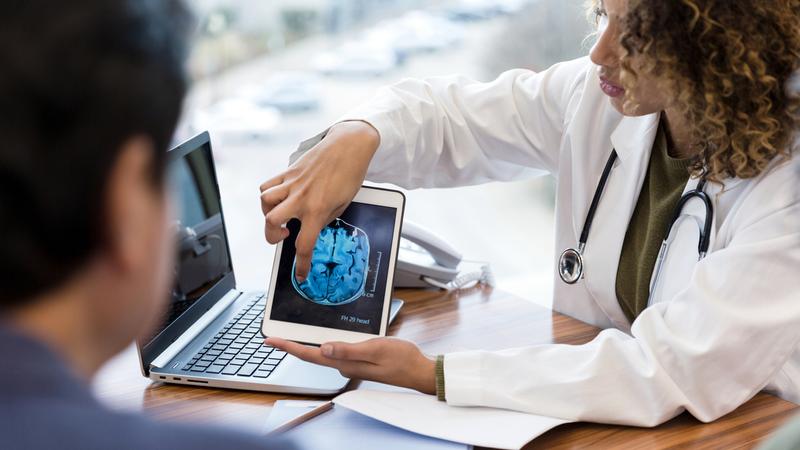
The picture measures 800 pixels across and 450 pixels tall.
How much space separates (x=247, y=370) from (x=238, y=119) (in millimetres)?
1350

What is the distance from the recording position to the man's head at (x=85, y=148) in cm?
43

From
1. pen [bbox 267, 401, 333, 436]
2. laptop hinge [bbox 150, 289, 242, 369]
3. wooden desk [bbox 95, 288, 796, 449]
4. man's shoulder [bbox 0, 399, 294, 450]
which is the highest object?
man's shoulder [bbox 0, 399, 294, 450]

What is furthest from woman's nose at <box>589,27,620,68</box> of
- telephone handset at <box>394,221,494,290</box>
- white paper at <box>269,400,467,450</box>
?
white paper at <box>269,400,467,450</box>

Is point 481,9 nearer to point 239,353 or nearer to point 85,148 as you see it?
point 239,353

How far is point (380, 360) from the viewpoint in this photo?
114 centimetres

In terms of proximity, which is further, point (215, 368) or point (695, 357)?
point (215, 368)

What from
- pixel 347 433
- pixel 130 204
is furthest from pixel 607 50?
pixel 130 204

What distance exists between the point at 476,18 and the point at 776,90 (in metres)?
1.71

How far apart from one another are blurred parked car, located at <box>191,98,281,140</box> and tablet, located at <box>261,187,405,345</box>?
1.23 meters

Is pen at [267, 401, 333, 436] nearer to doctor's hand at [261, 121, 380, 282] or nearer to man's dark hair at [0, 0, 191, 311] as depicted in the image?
doctor's hand at [261, 121, 380, 282]

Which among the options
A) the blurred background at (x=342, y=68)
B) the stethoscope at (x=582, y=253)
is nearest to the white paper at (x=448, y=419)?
the stethoscope at (x=582, y=253)

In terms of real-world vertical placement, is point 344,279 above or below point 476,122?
below

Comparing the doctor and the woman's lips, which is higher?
the woman's lips

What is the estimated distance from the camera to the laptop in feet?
3.92
